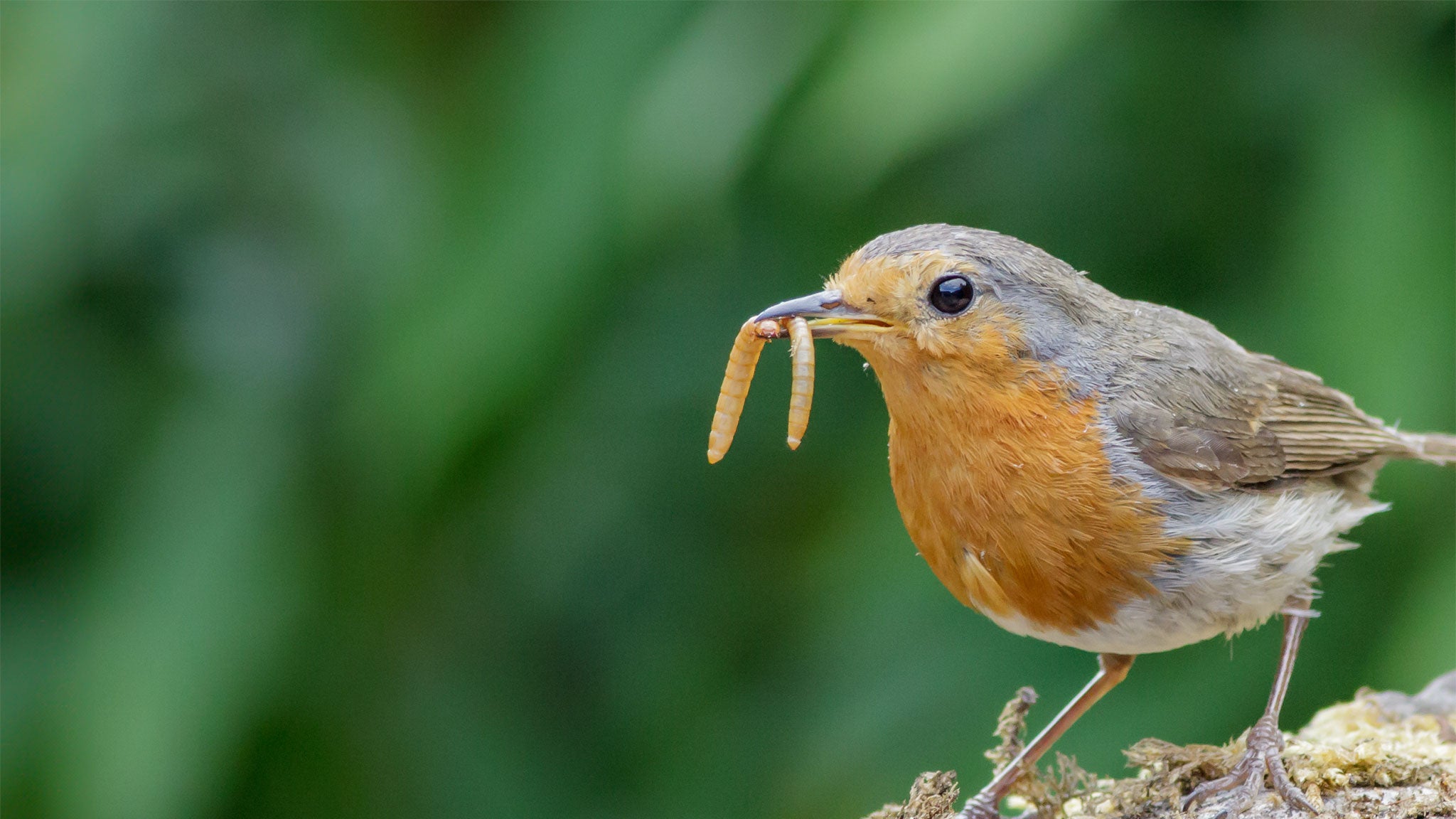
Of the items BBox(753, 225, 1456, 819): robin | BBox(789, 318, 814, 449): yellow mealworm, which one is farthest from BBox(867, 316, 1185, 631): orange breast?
BBox(789, 318, 814, 449): yellow mealworm

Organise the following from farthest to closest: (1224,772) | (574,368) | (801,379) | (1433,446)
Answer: (574,368), (1433,446), (1224,772), (801,379)

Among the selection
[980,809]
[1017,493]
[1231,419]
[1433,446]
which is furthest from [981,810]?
[1433,446]

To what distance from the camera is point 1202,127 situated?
4.20 meters

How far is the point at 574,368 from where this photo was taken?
4.06m

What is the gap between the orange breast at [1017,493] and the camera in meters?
2.73

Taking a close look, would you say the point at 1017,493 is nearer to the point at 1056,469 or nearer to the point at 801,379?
the point at 1056,469

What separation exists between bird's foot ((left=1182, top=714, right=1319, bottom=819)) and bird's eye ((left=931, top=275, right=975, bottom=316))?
105 cm

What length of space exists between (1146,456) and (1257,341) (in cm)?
130

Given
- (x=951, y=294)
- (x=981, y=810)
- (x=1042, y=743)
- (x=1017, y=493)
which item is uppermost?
(x=951, y=294)

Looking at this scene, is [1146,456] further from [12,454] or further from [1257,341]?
[12,454]

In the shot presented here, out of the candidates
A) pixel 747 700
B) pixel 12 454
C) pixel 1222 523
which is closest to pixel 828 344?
pixel 747 700

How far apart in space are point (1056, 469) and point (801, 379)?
59 centimetres

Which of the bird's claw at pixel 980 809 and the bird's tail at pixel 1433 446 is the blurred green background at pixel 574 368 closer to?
the bird's tail at pixel 1433 446

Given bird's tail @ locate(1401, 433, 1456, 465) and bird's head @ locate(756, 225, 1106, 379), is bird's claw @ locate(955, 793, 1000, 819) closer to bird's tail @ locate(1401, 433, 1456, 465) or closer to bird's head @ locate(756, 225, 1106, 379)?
bird's head @ locate(756, 225, 1106, 379)
